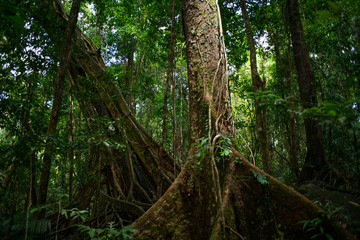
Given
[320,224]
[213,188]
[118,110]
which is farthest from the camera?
[118,110]

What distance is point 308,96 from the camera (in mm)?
4160

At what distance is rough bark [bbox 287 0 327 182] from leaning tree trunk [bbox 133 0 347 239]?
1697mm

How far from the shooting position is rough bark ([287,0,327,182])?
3.71 metres

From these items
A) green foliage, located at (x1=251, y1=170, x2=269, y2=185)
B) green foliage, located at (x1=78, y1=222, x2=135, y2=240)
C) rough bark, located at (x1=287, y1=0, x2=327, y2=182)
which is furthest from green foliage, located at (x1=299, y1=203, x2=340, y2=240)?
rough bark, located at (x1=287, y1=0, x2=327, y2=182)

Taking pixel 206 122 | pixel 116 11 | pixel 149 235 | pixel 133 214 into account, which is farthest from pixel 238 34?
pixel 149 235

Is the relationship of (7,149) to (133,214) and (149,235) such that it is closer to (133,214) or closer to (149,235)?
(149,235)

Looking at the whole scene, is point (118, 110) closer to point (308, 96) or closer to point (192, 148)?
point (192, 148)

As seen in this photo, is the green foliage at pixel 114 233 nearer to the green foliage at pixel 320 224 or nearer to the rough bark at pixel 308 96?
the green foliage at pixel 320 224

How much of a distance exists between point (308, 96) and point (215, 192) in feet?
10.9

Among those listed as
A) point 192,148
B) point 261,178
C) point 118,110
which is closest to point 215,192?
point 261,178

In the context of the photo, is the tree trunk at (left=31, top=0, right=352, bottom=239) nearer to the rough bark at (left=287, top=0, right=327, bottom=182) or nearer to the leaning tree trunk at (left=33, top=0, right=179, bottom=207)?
the leaning tree trunk at (left=33, top=0, right=179, bottom=207)

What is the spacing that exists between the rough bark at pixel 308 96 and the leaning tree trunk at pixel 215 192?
1697 mm

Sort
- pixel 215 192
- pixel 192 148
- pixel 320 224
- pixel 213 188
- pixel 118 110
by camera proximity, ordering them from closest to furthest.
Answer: pixel 320 224, pixel 215 192, pixel 213 188, pixel 192 148, pixel 118 110

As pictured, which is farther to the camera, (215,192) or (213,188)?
(213,188)
